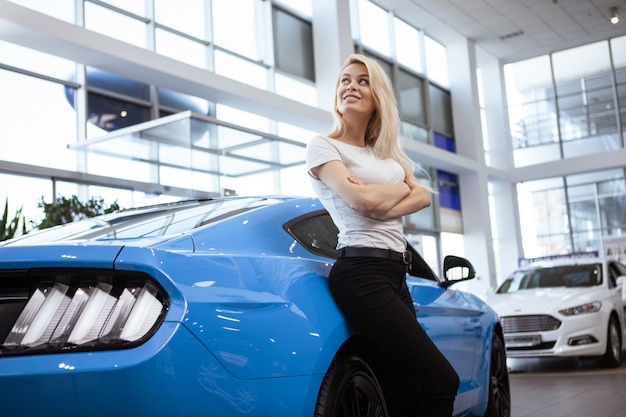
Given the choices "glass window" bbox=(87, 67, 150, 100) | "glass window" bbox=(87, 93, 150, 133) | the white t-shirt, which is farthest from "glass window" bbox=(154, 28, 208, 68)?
the white t-shirt

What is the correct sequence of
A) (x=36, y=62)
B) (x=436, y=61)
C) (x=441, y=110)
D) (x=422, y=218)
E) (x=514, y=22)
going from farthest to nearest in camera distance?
(x=436, y=61)
(x=441, y=110)
(x=514, y=22)
(x=422, y=218)
(x=36, y=62)

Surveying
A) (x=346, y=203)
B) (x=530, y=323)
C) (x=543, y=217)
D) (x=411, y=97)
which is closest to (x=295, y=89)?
(x=411, y=97)

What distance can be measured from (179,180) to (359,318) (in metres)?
7.84

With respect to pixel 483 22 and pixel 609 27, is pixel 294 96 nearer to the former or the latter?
pixel 483 22

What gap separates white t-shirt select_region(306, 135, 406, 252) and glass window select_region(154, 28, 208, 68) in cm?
1126

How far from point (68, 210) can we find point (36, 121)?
7.13ft

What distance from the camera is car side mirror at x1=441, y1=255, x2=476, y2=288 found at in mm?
3627

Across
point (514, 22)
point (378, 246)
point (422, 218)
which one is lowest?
point (378, 246)

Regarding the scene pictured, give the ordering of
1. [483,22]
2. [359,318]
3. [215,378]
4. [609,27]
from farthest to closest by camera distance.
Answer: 1. [609,27]
2. [483,22]
3. [359,318]
4. [215,378]

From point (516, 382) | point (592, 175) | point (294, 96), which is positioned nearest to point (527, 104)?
point (592, 175)

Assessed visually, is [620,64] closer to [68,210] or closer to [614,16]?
[614,16]

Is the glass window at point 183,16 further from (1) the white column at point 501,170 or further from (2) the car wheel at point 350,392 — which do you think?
(2) the car wheel at point 350,392

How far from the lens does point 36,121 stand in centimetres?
1127

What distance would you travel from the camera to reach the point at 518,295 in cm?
898
